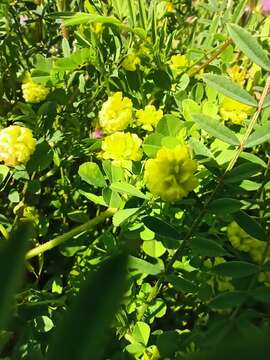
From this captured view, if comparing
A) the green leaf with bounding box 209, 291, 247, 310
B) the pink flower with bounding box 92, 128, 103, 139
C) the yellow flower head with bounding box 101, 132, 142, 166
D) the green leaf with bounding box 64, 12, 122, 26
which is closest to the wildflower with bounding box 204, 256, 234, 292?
the green leaf with bounding box 209, 291, 247, 310

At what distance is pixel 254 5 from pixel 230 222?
0.74 meters

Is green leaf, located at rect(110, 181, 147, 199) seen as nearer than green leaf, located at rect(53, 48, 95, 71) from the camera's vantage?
Yes

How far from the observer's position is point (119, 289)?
0.59ft

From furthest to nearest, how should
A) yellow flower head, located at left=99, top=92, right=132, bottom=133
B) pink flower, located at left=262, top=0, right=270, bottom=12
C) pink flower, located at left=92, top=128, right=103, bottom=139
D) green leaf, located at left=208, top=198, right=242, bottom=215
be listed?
pink flower, located at left=262, top=0, right=270, bottom=12, pink flower, located at left=92, top=128, right=103, bottom=139, yellow flower head, located at left=99, top=92, right=132, bottom=133, green leaf, located at left=208, top=198, right=242, bottom=215

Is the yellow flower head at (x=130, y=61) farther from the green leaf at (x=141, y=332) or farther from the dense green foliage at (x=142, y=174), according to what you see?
the green leaf at (x=141, y=332)

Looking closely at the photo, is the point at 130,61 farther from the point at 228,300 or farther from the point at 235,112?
the point at 228,300

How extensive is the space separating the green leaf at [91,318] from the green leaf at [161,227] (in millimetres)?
515

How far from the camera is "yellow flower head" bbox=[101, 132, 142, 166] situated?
0.80m

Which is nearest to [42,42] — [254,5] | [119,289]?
[254,5]

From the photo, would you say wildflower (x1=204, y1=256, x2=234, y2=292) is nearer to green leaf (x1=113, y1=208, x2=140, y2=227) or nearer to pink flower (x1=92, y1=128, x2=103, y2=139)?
green leaf (x1=113, y1=208, x2=140, y2=227)

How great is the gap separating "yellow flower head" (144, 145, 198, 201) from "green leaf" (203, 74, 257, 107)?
0.10 meters

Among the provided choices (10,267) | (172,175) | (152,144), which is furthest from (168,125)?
(10,267)

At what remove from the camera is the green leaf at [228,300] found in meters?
0.67

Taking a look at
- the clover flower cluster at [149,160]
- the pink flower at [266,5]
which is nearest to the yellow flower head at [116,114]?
the clover flower cluster at [149,160]
